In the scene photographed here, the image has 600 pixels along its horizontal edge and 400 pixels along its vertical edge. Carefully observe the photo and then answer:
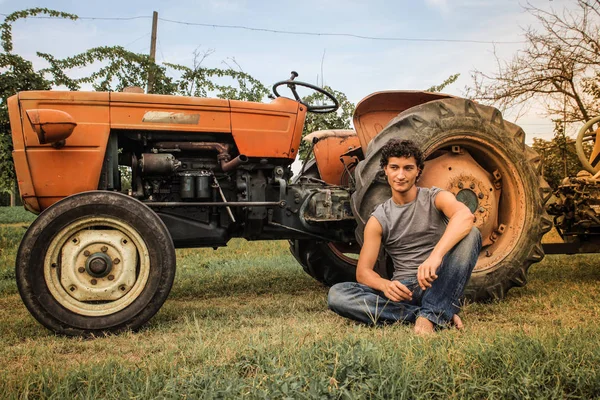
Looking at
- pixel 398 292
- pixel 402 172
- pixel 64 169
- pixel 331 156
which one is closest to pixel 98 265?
pixel 64 169

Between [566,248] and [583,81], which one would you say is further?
[583,81]

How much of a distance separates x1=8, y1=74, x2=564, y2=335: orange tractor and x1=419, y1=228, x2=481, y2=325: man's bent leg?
0.83 m

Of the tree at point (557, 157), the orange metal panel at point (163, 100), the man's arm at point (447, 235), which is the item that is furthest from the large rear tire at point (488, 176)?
the tree at point (557, 157)

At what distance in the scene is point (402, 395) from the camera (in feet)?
6.01

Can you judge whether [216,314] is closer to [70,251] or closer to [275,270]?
[70,251]

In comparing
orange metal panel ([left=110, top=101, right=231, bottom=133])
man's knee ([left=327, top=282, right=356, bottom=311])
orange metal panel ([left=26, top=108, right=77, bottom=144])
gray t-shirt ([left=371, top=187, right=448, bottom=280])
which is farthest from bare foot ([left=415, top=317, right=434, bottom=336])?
orange metal panel ([left=26, top=108, right=77, bottom=144])

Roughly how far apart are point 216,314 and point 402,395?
6.81 ft

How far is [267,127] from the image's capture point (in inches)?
162

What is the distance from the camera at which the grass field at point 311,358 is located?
1.91 metres

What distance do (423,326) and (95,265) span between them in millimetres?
1894

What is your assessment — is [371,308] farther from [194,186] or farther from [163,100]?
[163,100]

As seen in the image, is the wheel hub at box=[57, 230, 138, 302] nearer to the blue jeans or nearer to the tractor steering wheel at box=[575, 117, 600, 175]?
the blue jeans

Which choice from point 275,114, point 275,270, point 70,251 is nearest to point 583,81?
point 275,270

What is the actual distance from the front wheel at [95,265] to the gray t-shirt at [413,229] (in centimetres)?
132
